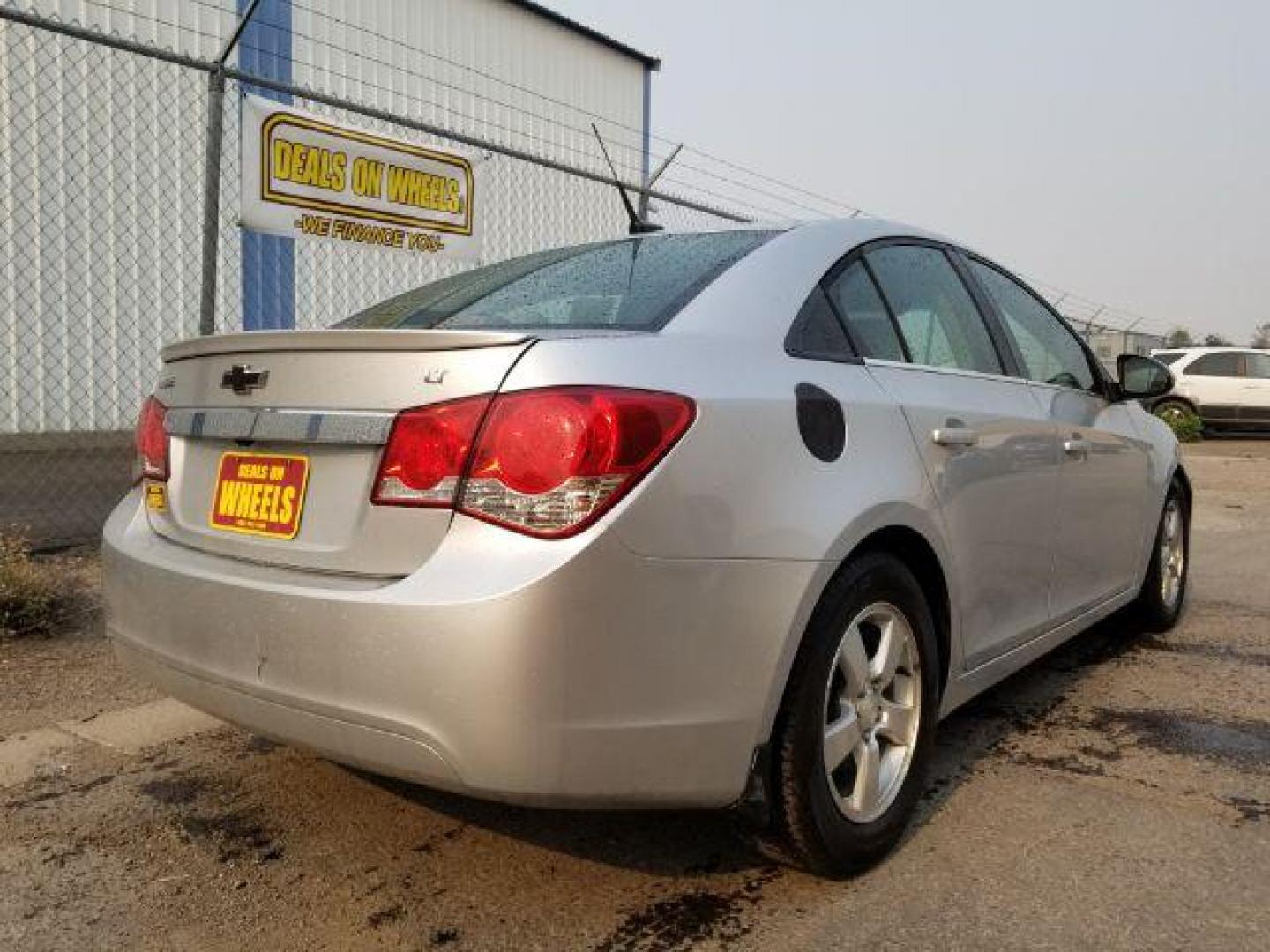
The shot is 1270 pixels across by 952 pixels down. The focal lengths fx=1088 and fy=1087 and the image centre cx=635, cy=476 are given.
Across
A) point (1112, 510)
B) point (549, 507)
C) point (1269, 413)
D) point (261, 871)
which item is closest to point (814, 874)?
point (549, 507)

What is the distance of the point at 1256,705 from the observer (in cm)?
375

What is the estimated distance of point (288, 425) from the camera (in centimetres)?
224

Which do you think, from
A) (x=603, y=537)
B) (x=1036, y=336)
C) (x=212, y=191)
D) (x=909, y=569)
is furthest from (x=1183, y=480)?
(x=212, y=191)

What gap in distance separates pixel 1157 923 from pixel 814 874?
70cm

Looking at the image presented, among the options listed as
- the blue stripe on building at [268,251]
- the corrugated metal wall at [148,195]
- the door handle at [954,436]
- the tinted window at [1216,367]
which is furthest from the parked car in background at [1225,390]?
the door handle at [954,436]

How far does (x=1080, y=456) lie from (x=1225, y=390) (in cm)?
1830

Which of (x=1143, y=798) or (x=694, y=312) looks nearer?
(x=694, y=312)

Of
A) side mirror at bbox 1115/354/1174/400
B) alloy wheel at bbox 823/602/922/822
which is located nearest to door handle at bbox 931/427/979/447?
alloy wheel at bbox 823/602/922/822

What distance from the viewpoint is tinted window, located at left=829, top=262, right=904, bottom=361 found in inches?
105

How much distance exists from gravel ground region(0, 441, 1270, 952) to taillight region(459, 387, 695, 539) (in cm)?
89

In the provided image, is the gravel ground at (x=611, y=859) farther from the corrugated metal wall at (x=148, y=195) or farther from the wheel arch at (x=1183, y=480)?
the corrugated metal wall at (x=148, y=195)

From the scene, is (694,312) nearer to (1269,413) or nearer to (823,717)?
(823,717)

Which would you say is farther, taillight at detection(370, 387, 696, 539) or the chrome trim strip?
the chrome trim strip

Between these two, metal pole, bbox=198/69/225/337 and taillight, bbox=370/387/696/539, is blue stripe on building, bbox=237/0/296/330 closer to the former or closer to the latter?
metal pole, bbox=198/69/225/337
